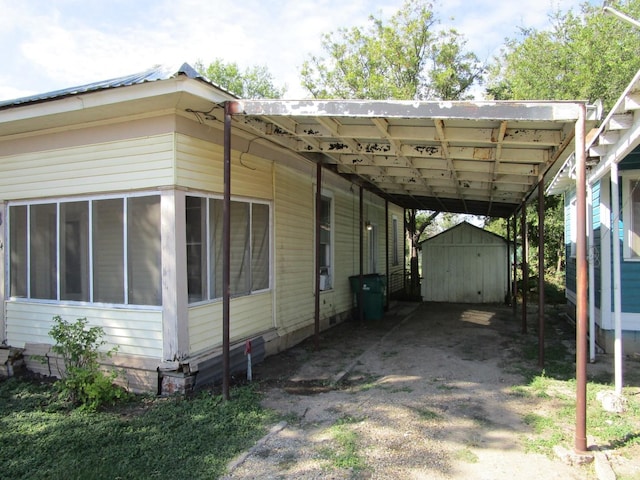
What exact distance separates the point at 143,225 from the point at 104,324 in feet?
4.60

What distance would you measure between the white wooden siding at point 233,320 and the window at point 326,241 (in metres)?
2.60

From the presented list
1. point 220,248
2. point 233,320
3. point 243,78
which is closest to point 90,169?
point 220,248

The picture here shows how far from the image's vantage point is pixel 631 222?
688cm

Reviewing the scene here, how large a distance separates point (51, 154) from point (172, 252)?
2582 mm

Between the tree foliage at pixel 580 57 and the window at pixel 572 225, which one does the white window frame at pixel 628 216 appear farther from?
the tree foliage at pixel 580 57

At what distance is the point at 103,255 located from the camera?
593 cm

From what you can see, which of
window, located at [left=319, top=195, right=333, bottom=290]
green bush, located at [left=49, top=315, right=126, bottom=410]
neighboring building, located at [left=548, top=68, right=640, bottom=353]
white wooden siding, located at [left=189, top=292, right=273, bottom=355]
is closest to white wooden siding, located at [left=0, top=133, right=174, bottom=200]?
white wooden siding, located at [left=189, top=292, right=273, bottom=355]

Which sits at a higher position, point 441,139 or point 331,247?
point 441,139

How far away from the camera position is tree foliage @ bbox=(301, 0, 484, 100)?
80.3 ft

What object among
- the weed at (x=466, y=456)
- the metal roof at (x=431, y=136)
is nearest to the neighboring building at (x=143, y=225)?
the metal roof at (x=431, y=136)

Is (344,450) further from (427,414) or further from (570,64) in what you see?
(570,64)

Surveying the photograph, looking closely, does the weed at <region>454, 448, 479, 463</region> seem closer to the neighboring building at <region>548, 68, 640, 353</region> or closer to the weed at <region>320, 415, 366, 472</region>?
the weed at <region>320, 415, 366, 472</region>

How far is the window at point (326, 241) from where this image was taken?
963cm

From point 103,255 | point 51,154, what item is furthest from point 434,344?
point 51,154
